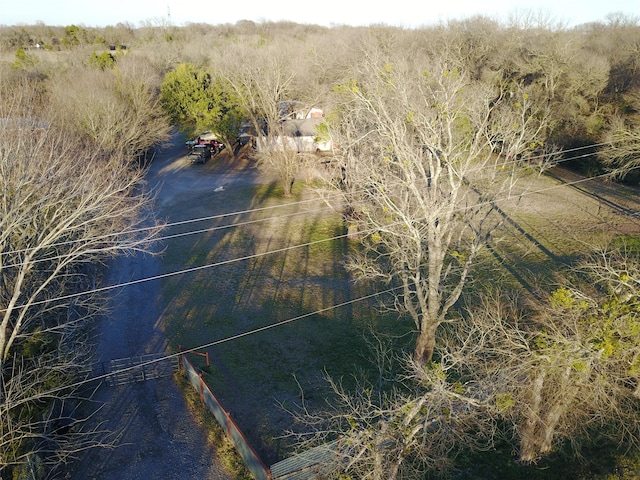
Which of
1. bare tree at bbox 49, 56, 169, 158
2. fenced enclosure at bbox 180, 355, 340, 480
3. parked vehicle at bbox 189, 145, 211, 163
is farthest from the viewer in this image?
parked vehicle at bbox 189, 145, 211, 163

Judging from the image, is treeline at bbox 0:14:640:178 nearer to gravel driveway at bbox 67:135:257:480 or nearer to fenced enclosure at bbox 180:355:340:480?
gravel driveway at bbox 67:135:257:480

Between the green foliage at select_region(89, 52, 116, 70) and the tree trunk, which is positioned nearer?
the tree trunk

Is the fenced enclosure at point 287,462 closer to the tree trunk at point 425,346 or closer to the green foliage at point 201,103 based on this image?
the tree trunk at point 425,346

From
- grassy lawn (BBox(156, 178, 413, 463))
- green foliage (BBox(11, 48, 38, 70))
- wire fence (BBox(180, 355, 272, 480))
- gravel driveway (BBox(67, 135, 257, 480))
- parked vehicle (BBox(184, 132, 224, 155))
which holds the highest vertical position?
green foliage (BBox(11, 48, 38, 70))

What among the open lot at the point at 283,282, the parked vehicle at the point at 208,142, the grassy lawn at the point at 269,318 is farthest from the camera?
the parked vehicle at the point at 208,142

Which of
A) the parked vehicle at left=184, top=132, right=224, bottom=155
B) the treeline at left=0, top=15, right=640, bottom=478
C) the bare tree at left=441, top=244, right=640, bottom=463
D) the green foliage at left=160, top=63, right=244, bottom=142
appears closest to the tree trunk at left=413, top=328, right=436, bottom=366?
the treeline at left=0, top=15, right=640, bottom=478

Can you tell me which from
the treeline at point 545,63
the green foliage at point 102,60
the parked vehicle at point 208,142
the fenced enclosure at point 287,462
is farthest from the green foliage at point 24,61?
the fenced enclosure at point 287,462
